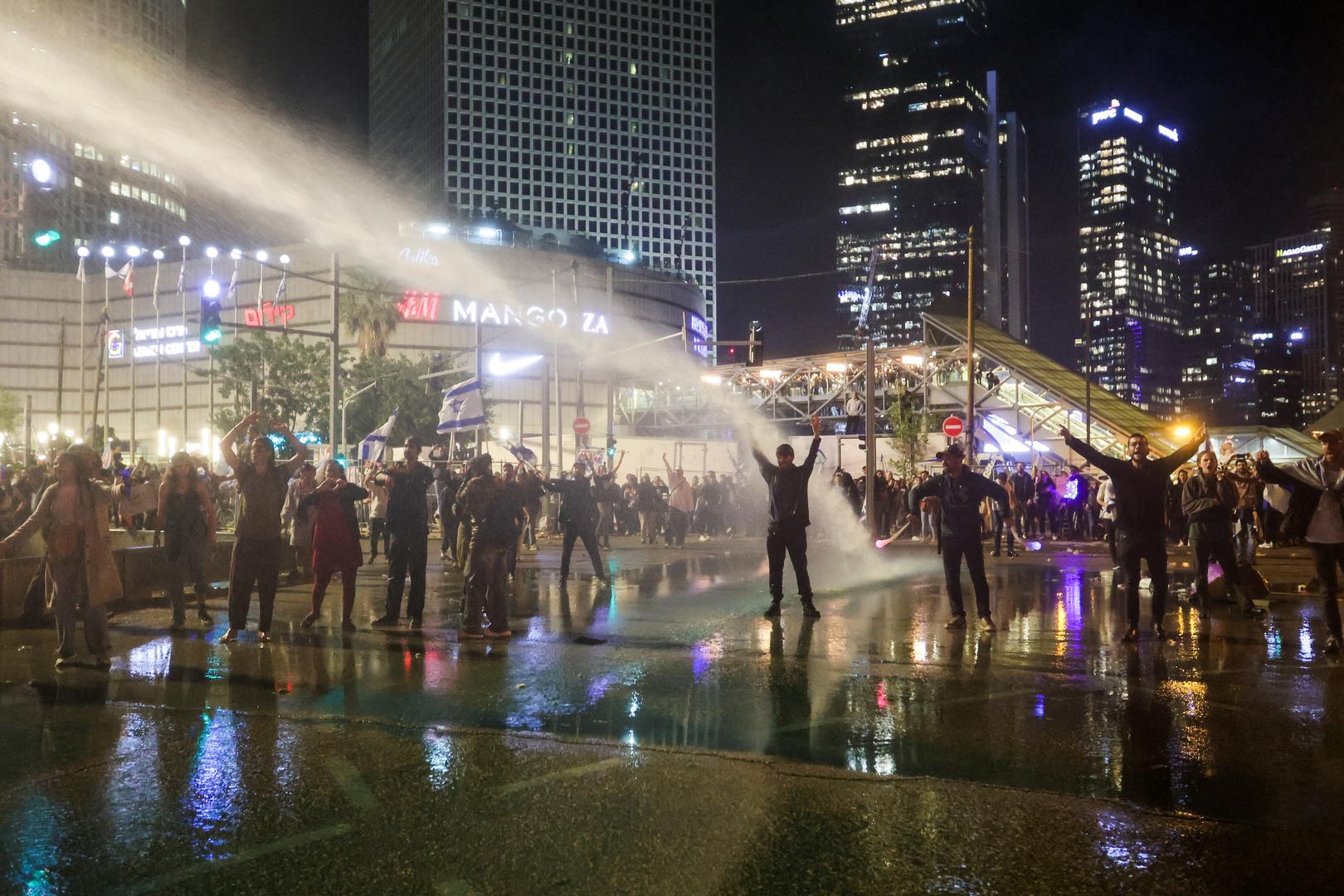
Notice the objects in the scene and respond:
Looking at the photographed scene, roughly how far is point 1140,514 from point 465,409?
19.3 metres

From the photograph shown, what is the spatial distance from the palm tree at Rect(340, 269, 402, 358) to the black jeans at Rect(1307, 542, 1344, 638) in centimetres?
4571

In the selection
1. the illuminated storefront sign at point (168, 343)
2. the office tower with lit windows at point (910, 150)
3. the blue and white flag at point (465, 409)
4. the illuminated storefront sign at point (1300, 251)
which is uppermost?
the office tower with lit windows at point (910, 150)

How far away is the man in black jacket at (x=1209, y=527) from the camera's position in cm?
1020

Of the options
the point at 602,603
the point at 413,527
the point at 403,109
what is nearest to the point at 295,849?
the point at 413,527

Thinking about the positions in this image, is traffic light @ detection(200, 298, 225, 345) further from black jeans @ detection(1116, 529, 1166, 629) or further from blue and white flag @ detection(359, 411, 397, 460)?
black jeans @ detection(1116, 529, 1166, 629)

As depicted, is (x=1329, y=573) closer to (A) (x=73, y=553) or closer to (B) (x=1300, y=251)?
(A) (x=73, y=553)

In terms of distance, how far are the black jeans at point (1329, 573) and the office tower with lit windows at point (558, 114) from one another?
408 feet

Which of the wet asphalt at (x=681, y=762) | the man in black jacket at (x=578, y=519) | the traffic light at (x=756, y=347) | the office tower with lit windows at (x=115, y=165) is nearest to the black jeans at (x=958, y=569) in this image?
the wet asphalt at (x=681, y=762)

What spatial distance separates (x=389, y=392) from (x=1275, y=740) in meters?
50.3

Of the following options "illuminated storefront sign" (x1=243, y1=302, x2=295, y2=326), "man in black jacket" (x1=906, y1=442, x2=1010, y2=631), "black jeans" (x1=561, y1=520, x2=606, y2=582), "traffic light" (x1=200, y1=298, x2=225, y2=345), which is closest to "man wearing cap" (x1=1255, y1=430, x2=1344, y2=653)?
"man in black jacket" (x1=906, y1=442, x2=1010, y2=631)

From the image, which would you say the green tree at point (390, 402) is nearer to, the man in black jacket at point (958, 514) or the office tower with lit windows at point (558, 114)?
the man in black jacket at point (958, 514)

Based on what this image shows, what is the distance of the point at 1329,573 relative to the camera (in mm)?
8039

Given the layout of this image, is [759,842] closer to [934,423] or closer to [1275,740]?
[1275,740]

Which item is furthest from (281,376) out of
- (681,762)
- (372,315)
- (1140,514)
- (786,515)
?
(681,762)
